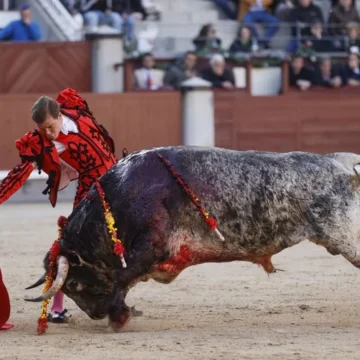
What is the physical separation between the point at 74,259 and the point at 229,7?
32.6ft

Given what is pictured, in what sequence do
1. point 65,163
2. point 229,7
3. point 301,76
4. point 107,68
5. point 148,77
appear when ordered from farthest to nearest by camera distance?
1. point 229,7
2. point 301,76
3. point 107,68
4. point 148,77
5. point 65,163

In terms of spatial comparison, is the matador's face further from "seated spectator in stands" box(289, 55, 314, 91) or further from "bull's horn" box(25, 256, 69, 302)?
"seated spectator in stands" box(289, 55, 314, 91)

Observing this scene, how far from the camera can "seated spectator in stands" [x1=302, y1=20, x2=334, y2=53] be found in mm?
15141

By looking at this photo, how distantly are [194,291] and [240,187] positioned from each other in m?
A: 1.50

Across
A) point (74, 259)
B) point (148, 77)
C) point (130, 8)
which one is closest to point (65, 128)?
point (74, 259)

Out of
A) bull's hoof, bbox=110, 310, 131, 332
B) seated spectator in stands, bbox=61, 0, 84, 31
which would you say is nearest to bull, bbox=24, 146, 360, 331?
bull's hoof, bbox=110, 310, 131, 332

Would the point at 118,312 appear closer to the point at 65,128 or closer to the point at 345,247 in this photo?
the point at 65,128

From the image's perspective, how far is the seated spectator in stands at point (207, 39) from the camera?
1465 cm

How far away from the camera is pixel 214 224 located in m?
6.01

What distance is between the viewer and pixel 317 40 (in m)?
15.3

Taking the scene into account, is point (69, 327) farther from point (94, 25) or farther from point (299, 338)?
point (94, 25)

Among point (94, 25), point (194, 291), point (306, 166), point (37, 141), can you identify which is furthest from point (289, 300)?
point (94, 25)

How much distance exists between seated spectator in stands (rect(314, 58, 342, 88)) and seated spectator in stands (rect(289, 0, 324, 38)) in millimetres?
482

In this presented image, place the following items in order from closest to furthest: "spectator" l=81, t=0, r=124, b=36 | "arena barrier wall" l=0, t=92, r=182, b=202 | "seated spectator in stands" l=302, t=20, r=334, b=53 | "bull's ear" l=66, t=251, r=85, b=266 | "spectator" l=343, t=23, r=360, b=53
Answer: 1. "bull's ear" l=66, t=251, r=85, b=266
2. "arena barrier wall" l=0, t=92, r=182, b=202
3. "spectator" l=81, t=0, r=124, b=36
4. "seated spectator in stands" l=302, t=20, r=334, b=53
5. "spectator" l=343, t=23, r=360, b=53
